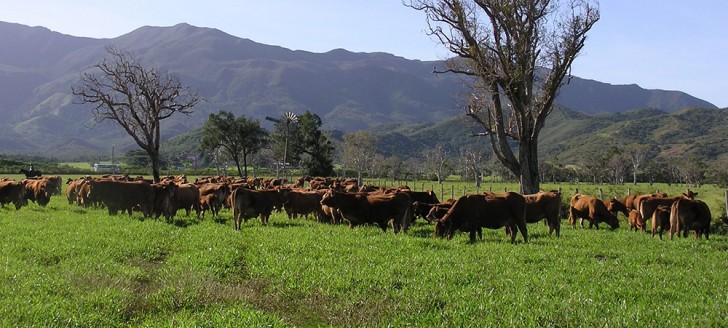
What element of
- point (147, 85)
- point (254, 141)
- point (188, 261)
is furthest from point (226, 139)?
point (188, 261)

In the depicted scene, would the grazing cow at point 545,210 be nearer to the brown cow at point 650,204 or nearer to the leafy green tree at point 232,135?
the brown cow at point 650,204

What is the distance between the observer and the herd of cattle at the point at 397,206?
1686 centimetres

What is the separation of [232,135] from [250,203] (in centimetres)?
5403

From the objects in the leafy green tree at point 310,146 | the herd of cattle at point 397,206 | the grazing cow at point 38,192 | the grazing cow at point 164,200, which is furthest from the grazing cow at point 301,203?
the leafy green tree at point 310,146

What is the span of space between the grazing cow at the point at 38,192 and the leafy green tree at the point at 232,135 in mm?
40584

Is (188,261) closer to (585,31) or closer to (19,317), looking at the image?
(19,317)

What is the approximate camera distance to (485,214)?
16.6 meters

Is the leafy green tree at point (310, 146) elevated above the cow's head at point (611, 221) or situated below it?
above

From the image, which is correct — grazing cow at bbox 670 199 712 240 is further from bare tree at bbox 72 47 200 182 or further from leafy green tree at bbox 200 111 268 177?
leafy green tree at bbox 200 111 268 177

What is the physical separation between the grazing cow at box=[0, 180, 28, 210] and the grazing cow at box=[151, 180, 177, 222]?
7.35m

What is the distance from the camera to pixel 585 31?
2858 centimetres

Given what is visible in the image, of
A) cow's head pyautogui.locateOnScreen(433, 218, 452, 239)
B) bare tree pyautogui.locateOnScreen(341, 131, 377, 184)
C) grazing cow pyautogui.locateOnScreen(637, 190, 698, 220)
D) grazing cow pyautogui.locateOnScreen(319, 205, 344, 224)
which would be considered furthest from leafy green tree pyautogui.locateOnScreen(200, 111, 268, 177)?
cow's head pyautogui.locateOnScreen(433, 218, 452, 239)

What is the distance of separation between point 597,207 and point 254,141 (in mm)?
57009

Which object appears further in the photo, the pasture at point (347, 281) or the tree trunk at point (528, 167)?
the tree trunk at point (528, 167)
